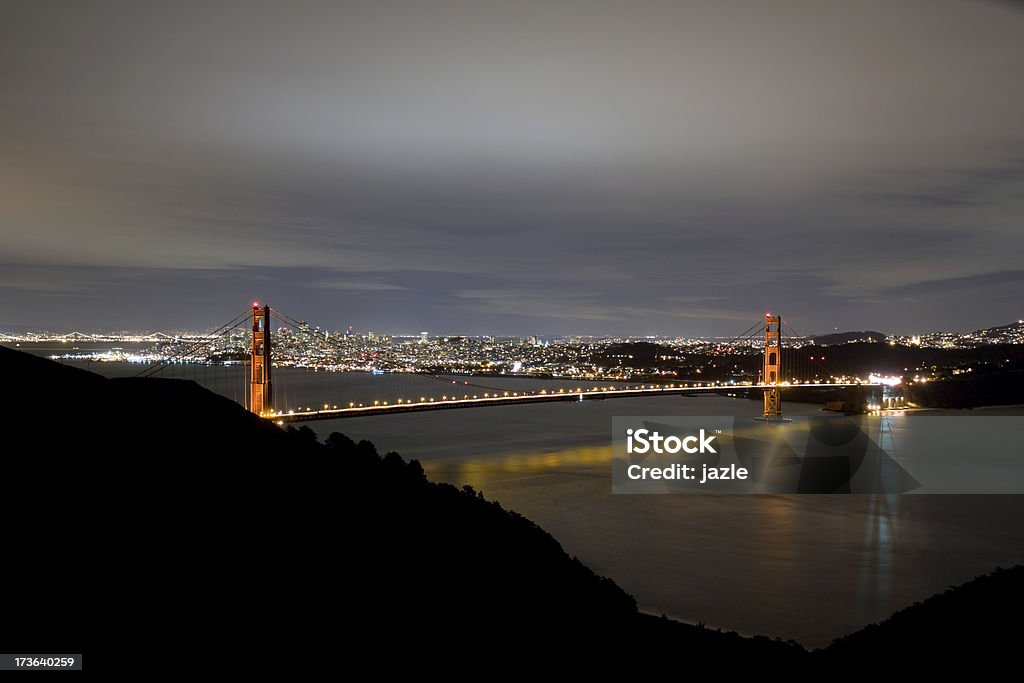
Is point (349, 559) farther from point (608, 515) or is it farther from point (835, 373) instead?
point (835, 373)

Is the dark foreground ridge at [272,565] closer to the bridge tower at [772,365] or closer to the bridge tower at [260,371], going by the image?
the bridge tower at [260,371]

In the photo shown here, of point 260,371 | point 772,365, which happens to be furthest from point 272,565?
point 772,365

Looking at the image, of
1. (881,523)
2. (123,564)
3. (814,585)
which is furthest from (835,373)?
(123,564)

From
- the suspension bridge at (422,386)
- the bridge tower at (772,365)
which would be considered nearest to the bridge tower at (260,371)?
the suspension bridge at (422,386)

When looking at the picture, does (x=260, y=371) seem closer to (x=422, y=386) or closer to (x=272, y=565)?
(x=272, y=565)

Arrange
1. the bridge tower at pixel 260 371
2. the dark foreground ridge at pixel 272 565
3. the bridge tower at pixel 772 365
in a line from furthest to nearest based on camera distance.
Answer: the bridge tower at pixel 772 365 → the bridge tower at pixel 260 371 → the dark foreground ridge at pixel 272 565

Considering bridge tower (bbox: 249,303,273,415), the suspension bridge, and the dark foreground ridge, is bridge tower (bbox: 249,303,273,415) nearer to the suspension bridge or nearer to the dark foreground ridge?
the suspension bridge

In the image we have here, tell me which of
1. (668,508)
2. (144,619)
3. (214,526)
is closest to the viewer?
(144,619)
